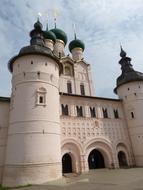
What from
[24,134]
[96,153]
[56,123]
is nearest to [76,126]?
[56,123]

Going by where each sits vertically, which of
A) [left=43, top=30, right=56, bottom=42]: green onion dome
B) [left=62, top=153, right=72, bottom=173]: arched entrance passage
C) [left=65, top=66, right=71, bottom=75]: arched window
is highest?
[left=43, top=30, right=56, bottom=42]: green onion dome

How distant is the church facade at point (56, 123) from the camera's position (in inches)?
467

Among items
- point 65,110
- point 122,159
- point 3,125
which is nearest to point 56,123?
point 65,110

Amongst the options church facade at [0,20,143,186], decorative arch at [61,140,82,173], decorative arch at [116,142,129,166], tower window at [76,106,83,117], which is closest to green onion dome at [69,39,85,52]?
church facade at [0,20,143,186]

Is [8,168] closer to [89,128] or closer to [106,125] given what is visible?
[89,128]

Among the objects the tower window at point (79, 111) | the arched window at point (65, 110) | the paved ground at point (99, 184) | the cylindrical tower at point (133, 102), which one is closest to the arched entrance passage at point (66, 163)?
the arched window at point (65, 110)

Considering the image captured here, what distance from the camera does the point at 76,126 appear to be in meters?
16.5

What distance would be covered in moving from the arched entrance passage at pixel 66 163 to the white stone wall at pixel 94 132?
0.92 m

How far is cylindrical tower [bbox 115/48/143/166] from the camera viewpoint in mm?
18000

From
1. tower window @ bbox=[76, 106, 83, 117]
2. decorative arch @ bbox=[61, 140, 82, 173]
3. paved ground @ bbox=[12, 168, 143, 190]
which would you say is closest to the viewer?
paved ground @ bbox=[12, 168, 143, 190]

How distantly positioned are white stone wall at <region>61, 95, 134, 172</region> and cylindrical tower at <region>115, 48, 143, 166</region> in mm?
648

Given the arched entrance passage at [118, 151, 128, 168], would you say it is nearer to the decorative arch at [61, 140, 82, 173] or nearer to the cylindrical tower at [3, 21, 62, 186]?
the decorative arch at [61, 140, 82, 173]

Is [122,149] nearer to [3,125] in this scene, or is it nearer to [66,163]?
[66,163]

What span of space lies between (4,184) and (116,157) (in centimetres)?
1065
